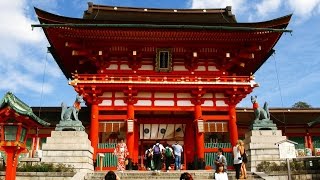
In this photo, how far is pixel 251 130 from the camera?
60.9ft

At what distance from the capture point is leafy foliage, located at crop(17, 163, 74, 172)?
15936 millimetres

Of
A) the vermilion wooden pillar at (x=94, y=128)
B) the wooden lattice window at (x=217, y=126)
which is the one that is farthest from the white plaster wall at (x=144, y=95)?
the wooden lattice window at (x=217, y=126)

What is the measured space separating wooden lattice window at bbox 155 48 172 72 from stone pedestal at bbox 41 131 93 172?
7.61m

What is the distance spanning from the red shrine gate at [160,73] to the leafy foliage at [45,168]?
4319mm

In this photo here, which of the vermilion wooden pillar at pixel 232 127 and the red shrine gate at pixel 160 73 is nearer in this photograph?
the red shrine gate at pixel 160 73

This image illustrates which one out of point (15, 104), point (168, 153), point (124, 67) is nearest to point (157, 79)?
point (124, 67)

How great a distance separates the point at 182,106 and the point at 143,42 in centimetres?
474

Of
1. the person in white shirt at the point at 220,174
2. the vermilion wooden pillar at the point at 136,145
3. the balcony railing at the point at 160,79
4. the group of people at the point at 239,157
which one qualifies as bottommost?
the person in white shirt at the point at 220,174

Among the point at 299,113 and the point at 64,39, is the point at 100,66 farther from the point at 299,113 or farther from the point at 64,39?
the point at 299,113

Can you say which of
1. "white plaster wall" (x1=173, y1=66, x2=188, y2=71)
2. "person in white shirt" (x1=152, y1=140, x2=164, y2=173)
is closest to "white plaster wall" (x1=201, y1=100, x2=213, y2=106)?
"white plaster wall" (x1=173, y1=66, x2=188, y2=71)

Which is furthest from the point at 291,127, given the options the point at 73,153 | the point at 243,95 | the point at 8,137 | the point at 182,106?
the point at 8,137

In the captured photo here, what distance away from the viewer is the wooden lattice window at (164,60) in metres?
23.4

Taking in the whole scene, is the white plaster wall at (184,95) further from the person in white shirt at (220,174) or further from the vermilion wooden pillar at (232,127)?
the person in white shirt at (220,174)

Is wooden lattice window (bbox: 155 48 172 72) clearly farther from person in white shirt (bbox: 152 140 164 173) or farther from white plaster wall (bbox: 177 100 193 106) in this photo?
person in white shirt (bbox: 152 140 164 173)
